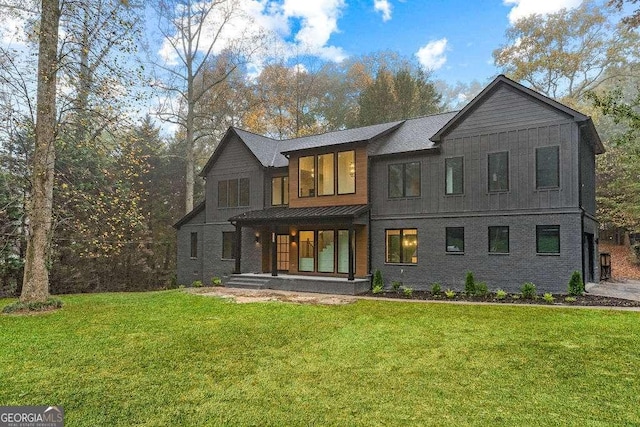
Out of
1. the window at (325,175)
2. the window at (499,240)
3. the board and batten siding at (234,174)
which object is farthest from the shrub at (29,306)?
the window at (499,240)

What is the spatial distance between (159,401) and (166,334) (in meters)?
3.53

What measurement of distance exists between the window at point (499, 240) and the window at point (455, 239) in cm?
98

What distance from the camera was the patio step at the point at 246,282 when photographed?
16078mm

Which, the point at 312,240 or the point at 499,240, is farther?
the point at 312,240

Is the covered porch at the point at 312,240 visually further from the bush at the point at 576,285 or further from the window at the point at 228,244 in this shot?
the bush at the point at 576,285

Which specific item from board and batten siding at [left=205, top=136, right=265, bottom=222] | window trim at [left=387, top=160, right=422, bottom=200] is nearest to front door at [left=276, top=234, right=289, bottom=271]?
board and batten siding at [left=205, top=136, right=265, bottom=222]

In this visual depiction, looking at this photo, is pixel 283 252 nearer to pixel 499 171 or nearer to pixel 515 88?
pixel 499 171

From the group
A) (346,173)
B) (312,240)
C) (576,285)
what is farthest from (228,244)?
(576,285)

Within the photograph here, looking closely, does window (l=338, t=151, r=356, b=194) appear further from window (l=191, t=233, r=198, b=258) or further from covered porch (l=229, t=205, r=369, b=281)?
window (l=191, t=233, r=198, b=258)

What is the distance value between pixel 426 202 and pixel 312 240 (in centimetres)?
533

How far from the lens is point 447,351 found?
6406 millimetres

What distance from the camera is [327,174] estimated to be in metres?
16.7

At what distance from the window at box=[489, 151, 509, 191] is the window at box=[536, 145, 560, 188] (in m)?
0.95

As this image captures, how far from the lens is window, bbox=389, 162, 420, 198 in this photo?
591 inches
